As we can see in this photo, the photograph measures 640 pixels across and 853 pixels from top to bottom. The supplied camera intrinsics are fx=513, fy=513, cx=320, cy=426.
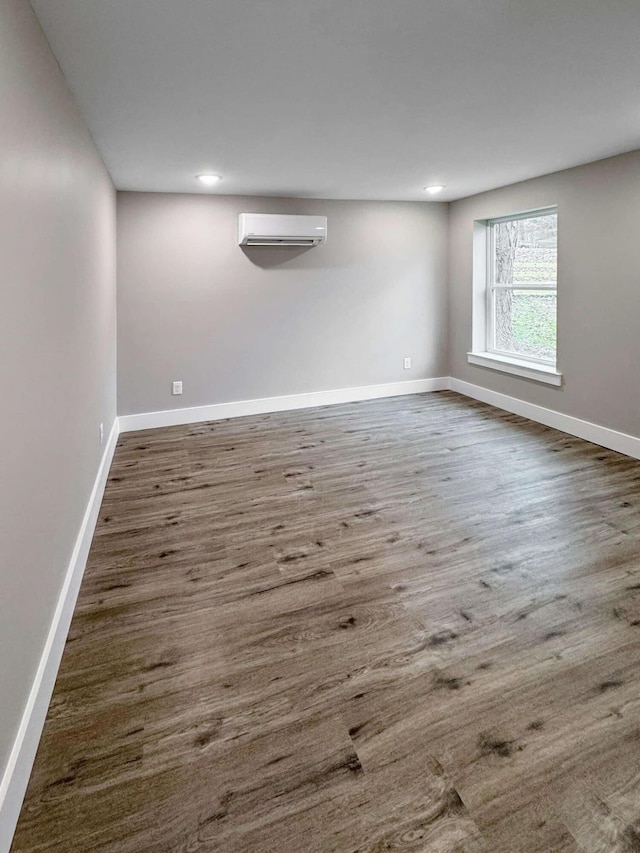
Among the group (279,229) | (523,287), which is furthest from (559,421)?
(279,229)

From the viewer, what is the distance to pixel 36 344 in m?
1.66

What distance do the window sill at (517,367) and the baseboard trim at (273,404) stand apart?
70 centimetres

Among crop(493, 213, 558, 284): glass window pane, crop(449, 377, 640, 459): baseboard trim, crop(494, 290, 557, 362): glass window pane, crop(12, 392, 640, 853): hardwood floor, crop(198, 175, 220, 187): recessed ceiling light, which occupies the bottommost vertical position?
crop(12, 392, 640, 853): hardwood floor

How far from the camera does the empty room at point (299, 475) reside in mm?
1396

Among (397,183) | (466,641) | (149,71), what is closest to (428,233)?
(397,183)

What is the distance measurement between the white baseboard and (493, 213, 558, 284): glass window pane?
4.49 m

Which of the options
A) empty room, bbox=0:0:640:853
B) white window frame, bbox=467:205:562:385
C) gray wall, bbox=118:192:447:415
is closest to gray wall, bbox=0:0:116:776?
empty room, bbox=0:0:640:853

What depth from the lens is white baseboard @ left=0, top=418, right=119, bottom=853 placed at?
125 cm

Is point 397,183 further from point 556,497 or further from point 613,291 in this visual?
point 556,497

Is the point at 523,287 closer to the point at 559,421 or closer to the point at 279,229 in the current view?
the point at 559,421

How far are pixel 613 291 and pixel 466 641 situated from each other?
327 cm

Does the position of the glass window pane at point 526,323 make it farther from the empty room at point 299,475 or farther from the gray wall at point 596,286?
the gray wall at point 596,286

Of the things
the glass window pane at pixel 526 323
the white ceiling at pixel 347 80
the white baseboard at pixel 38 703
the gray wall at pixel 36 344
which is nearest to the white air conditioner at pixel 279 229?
the white ceiling at pixel 347 80

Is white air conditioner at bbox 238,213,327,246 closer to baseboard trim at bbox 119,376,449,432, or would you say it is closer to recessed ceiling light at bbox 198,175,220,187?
recessed ceiling light at bbox 198,175,220,187
